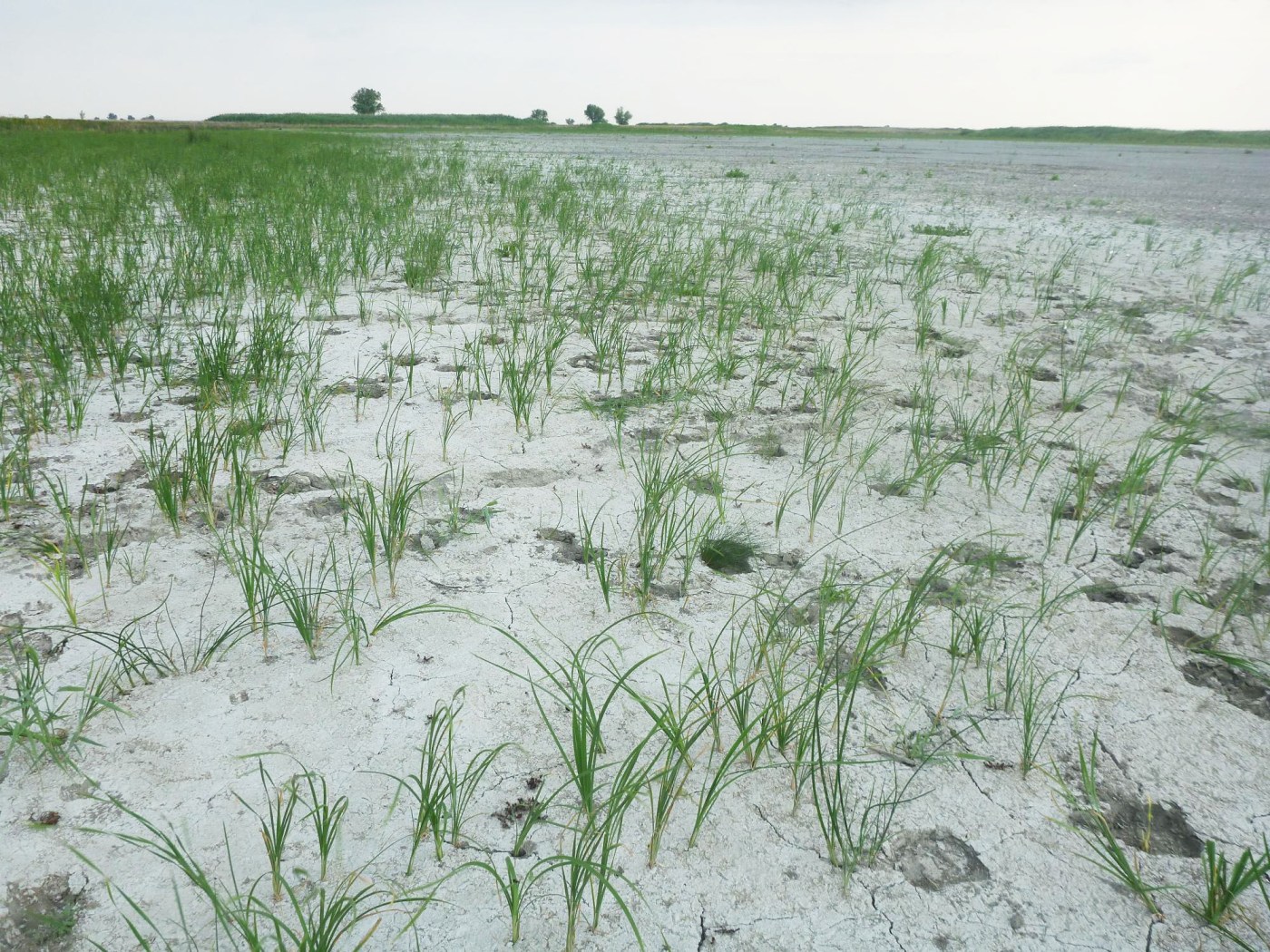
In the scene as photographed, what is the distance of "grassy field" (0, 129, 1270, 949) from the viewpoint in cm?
117

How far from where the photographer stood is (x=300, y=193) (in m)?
7.01

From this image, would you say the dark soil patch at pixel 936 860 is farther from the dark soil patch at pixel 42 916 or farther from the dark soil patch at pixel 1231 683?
the dark soil patch at pixel 42 916

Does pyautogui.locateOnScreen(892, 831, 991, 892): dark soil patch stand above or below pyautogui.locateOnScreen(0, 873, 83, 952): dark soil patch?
below

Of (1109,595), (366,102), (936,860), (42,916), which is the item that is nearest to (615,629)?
(936,860)

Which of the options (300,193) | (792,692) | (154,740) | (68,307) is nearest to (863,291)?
(792,692)

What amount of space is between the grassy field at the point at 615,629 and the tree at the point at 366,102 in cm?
7173

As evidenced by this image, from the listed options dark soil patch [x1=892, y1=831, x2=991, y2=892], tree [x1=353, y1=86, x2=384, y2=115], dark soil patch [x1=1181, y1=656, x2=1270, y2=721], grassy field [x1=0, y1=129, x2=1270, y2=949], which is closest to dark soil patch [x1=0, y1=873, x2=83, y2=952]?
grassy field [x1=0, y1=129, x2=1270, y2=949]

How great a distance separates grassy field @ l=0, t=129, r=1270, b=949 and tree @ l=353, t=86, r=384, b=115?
235 ft

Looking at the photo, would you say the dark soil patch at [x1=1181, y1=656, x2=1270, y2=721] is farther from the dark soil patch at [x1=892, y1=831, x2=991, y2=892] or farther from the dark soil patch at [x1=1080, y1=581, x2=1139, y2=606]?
the dark soil patch at [x1=892, y1=831, x2=991, y2=892]

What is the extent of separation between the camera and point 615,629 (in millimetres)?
1738

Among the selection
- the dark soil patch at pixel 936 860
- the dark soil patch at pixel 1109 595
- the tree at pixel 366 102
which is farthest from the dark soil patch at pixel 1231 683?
the tree at pixel 366 102

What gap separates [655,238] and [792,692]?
4548 millimetres

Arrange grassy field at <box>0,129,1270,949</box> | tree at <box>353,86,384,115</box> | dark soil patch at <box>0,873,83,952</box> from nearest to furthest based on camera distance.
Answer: dark soil patch at <box>0,873,83,952</box> → grassy field at <box>0,129,1270,949</box> → tree at <box>353,86,384,115</box>

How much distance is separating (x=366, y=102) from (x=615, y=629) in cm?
7511
